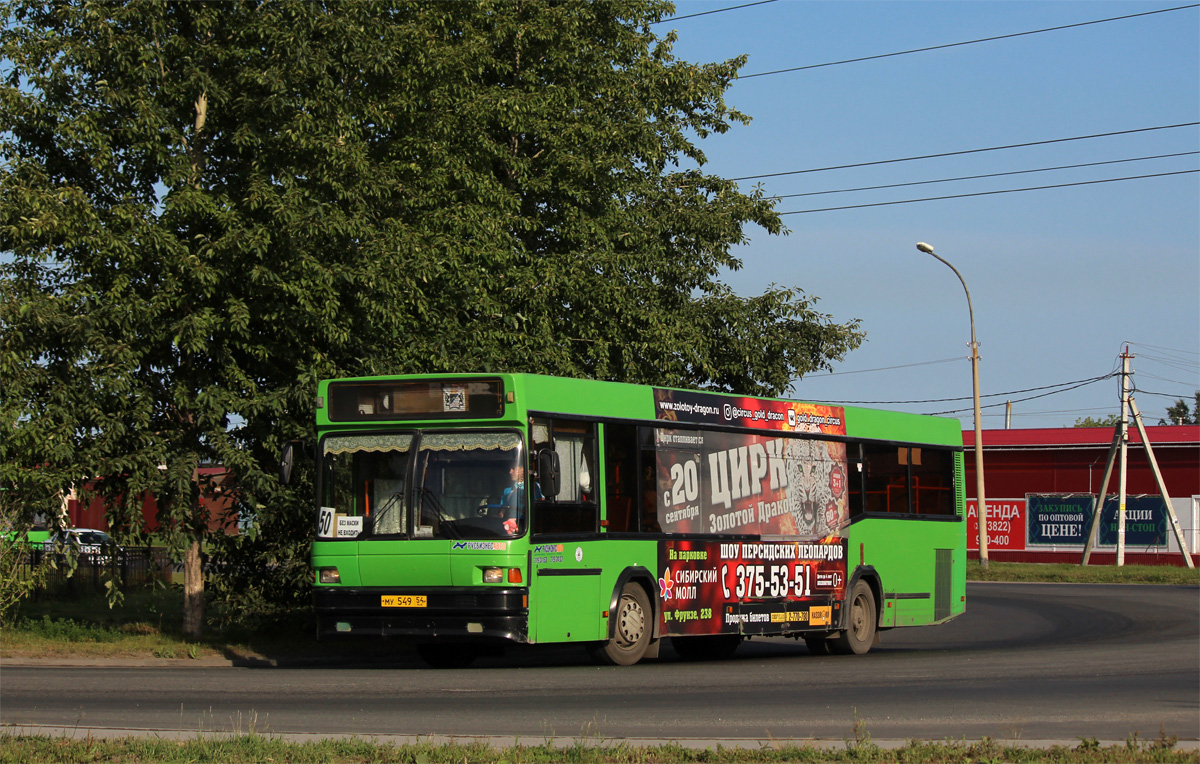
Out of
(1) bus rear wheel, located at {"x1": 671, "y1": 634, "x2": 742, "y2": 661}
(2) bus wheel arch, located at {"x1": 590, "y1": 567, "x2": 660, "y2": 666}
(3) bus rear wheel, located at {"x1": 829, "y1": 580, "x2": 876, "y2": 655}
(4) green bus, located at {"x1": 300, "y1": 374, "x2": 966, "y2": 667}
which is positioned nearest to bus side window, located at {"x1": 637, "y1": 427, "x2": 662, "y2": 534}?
(4) green bus, located at {"x1": 300, "y1": 374, "x2": 966, "y2": 667}

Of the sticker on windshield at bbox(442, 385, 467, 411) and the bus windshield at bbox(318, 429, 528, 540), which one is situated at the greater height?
the sticker on windshield at bbox(442, 385, 467, 411)

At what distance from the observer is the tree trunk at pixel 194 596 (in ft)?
62.6

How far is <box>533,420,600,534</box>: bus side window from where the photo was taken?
14.4 metres

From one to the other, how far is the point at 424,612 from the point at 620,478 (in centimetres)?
270

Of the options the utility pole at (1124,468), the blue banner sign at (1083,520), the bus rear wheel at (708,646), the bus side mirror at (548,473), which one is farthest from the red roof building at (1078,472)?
the bus side mirror at (548,473)

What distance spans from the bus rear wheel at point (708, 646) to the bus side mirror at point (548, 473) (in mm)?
5032

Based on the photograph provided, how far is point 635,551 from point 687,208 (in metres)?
12.3

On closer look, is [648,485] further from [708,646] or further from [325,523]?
[708,646]

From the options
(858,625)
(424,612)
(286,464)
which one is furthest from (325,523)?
(858,625)

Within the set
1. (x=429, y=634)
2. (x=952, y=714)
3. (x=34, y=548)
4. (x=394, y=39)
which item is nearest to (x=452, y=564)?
(x=429, y=634)

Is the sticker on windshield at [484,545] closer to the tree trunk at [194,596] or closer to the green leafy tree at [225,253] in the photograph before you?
the green leafy tree at [225,253]

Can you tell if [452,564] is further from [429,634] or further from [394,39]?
[394,39]

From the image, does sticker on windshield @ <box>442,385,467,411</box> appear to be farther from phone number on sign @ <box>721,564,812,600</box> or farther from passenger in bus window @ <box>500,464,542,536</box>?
phone number on sign @ <box>721,564,812,600</box>

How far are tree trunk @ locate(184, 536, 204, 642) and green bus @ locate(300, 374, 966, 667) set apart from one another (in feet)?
14.9
